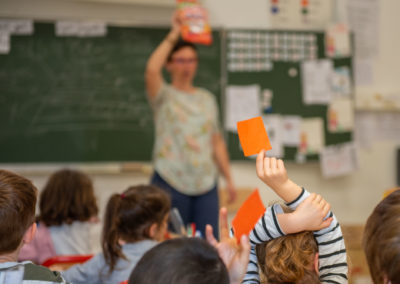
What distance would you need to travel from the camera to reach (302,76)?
13.4 ft

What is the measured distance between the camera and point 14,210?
50.1 inches

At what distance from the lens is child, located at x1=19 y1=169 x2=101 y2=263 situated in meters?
2.19

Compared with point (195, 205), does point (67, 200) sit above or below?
above

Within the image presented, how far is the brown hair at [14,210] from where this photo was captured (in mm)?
1259

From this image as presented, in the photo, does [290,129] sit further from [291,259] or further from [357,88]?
[291,259]

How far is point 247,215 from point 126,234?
3.02ft

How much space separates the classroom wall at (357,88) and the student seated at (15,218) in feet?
7.80

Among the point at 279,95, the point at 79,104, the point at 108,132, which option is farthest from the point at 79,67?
the point at 279,95

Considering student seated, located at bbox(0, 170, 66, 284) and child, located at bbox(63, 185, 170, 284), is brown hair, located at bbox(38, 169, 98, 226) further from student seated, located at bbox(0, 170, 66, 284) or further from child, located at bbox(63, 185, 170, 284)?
student seated, located at bbox(0, 170, 66, 284)

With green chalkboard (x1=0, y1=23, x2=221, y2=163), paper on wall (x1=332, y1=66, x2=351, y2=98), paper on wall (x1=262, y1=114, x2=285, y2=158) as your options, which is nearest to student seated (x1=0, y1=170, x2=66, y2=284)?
green chalkboard (x1=0, y1=23, x2=221, y2=163)

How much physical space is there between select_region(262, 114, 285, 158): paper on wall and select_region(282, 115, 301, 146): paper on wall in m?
0.04

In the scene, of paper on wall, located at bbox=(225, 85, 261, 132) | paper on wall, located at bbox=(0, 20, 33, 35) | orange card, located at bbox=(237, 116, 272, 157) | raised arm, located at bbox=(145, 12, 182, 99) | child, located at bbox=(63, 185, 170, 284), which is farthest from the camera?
paper on wall, located at bbox=(225, 85, 261, 132)

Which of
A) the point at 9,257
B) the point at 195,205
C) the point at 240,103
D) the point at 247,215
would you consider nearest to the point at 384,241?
the point at 247,215

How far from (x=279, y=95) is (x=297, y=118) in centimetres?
25
